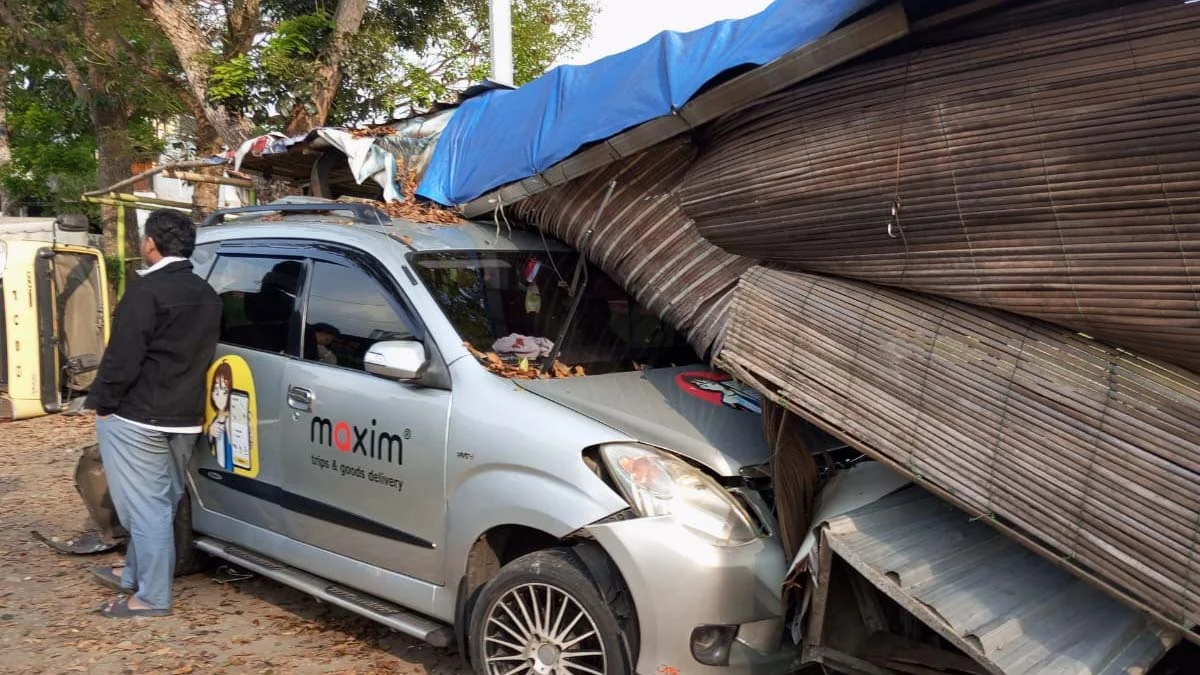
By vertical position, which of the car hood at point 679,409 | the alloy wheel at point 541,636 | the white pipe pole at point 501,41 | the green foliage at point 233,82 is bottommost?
the alloy wheel at point 541,636

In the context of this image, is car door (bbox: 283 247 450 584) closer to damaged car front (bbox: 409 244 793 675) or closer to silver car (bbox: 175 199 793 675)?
silver car (bbox: 175 199 793 675)

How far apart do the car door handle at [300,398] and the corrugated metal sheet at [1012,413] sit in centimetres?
199

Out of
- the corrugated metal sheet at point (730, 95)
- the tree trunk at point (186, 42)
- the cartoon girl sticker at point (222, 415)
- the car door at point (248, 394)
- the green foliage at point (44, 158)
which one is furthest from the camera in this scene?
the green foliage at point (44, 158)

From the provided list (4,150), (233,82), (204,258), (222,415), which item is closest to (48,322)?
(233,82)

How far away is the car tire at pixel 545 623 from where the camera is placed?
326 centimetres

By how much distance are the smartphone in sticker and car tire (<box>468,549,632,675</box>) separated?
173cm

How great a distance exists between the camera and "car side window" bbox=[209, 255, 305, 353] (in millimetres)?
4695

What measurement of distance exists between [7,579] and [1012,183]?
5.56 meters

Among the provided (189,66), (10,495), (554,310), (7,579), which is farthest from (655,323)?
(189,66)

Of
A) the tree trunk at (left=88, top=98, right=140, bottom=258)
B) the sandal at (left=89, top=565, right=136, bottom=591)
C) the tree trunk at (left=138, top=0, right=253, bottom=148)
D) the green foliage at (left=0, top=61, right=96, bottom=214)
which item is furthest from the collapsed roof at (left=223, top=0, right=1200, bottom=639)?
the green foliage at (left=0, top=61, right=96, bottom=214)

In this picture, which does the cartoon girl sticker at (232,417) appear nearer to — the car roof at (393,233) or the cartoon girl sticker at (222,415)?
the cartoon girl sticker at (222,415)

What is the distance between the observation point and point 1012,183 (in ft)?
9.16

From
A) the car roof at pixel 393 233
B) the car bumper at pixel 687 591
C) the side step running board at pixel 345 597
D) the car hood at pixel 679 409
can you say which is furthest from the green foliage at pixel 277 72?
the car bumper at pixel 687 591

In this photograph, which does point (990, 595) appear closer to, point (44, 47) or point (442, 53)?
point (442, 53)
